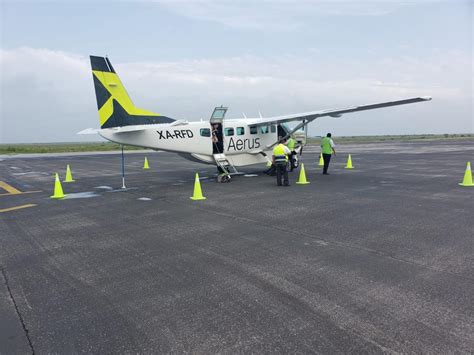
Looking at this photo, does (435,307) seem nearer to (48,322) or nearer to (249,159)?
(48,322)

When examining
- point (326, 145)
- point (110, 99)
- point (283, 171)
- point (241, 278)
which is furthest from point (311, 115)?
point (241, 278)

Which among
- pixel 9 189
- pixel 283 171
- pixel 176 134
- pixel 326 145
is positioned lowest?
pixel 9 189

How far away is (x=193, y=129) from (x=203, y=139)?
0.66 m

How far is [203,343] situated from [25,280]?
331cm

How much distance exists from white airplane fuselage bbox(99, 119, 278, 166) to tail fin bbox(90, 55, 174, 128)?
18.1 inches

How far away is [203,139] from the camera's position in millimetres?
15883

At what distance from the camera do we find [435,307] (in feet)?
13.7

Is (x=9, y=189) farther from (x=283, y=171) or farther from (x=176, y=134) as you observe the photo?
(x=283, y=171)

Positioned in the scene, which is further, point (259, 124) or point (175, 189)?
point (259, 124)

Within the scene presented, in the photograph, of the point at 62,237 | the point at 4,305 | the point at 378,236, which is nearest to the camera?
the point at 4,305

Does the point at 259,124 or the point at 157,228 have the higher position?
the point at 259,124

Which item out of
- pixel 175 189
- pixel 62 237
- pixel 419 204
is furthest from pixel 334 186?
pixel 62 237

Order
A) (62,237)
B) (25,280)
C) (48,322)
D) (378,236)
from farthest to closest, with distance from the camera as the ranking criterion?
1. (62,237)
2. (378,236)
3. (25,280)
4. (48,322)

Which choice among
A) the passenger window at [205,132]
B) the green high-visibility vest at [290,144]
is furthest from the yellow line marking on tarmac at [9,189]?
the green high-visibility vest at [290,144]
